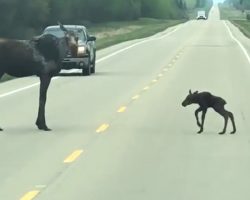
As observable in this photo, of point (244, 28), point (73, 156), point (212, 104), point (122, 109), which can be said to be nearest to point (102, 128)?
point (212, 104)

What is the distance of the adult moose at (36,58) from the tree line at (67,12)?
82344 millimetres

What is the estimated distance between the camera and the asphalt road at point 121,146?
368 inches

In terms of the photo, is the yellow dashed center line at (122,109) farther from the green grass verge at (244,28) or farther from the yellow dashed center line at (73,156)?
the green grass verge at (244,28)

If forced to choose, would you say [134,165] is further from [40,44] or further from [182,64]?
[182,64]

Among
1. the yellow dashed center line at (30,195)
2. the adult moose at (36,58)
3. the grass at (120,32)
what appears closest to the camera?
the yellow dashed center line at (30,195)

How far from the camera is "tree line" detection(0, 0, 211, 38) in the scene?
99375 mm

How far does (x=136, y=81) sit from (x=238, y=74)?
480 cm

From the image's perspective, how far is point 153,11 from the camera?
182375 mm

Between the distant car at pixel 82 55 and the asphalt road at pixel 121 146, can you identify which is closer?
the asphalt road at pixel 121 146

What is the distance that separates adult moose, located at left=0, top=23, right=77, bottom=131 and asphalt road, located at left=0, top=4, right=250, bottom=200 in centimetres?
92

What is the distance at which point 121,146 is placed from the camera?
12.7 metres

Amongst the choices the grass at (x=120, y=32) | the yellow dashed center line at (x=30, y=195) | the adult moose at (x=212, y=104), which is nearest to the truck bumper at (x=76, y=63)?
the adult moose at (x=212, y=104)

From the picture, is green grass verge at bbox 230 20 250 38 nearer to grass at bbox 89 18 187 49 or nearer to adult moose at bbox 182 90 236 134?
grass at bbox 89 18 187 49

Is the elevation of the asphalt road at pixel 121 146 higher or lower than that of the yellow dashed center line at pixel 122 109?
higher
